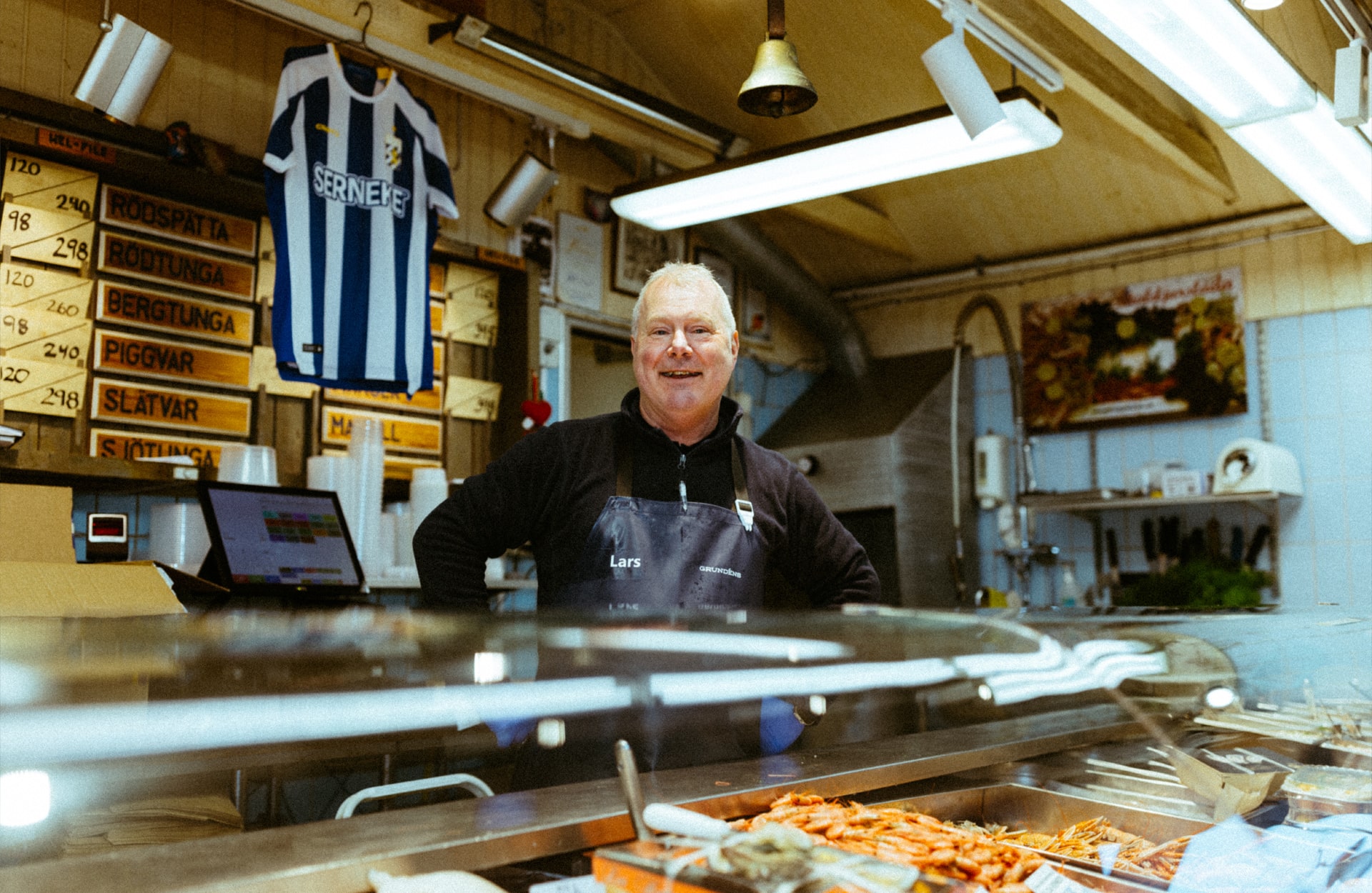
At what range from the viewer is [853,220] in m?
6.23

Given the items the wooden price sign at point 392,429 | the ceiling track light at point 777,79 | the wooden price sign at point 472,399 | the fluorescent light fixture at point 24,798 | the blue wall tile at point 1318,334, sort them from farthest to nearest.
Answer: the blue wall tile at point 1318,334 → the wooden price sign at point 472,399 → the wooden price sign at point 392,429 → the ceiling track light at point 777,79 → the fluorescent light fixture at point 24,798

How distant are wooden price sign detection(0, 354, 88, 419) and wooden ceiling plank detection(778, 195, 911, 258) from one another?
3.40 meters

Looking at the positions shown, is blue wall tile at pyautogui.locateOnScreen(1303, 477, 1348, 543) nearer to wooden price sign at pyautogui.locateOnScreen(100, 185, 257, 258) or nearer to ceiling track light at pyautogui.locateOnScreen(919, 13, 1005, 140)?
ceiling track light at pyautogui.locateOnScreen(919, 13, 1005, 140)

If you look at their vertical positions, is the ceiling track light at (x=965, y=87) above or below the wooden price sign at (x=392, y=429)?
above

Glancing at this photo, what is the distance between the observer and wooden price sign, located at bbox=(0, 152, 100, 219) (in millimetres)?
3711

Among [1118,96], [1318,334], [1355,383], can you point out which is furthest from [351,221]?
[1355,383]

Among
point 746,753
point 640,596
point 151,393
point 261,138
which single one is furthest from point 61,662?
point 261,138

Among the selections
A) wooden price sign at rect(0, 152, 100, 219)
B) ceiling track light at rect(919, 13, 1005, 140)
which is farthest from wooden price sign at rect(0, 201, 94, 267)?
ceiling track light at rect(919, 13, 1005, 140)

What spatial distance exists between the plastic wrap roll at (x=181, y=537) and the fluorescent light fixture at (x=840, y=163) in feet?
6.28

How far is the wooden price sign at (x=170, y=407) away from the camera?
3904 mm

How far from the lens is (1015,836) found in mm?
1613

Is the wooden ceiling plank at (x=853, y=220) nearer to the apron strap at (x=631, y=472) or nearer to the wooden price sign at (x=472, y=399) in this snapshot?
the wooden price sign at (x=472, y=399)

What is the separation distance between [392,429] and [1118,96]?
3422 millimetres

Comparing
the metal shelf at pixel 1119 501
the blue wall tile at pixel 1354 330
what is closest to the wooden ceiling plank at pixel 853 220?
the metal shelf at pixel 1119 501
